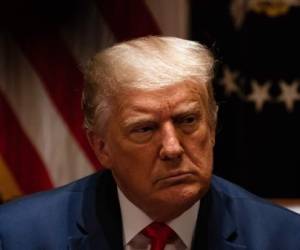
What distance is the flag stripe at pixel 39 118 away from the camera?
2.77 m

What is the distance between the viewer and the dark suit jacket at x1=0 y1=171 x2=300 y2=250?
1.82m

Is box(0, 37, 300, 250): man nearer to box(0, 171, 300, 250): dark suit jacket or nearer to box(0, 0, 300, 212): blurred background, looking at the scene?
box(0, 171, 300, 250): dark suit jacket

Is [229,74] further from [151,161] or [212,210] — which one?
[151,161]

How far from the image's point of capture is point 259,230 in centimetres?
184

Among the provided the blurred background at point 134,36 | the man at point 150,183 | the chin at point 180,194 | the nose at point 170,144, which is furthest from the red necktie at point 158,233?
the blurred background at point 134,36

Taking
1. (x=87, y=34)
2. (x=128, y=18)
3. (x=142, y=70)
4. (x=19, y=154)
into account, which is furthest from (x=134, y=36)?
(x=142, y=70)

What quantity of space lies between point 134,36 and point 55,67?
0.32m

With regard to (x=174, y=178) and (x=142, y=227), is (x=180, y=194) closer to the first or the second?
A: (x=174, y=178)

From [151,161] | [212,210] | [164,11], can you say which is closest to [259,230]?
[212,210]

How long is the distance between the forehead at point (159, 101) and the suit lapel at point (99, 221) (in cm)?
30

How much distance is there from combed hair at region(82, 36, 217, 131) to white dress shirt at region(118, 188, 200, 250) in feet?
0.74

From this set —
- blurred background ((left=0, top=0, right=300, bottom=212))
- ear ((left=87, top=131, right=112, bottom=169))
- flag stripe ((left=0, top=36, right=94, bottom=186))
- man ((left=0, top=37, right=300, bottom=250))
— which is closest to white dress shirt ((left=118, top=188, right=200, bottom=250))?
man ((left=0, top=37, right=300, bottom=250))

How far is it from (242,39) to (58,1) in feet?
2.33

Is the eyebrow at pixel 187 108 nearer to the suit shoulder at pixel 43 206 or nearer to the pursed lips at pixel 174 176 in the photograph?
the pursed lips at pixel 174 176
